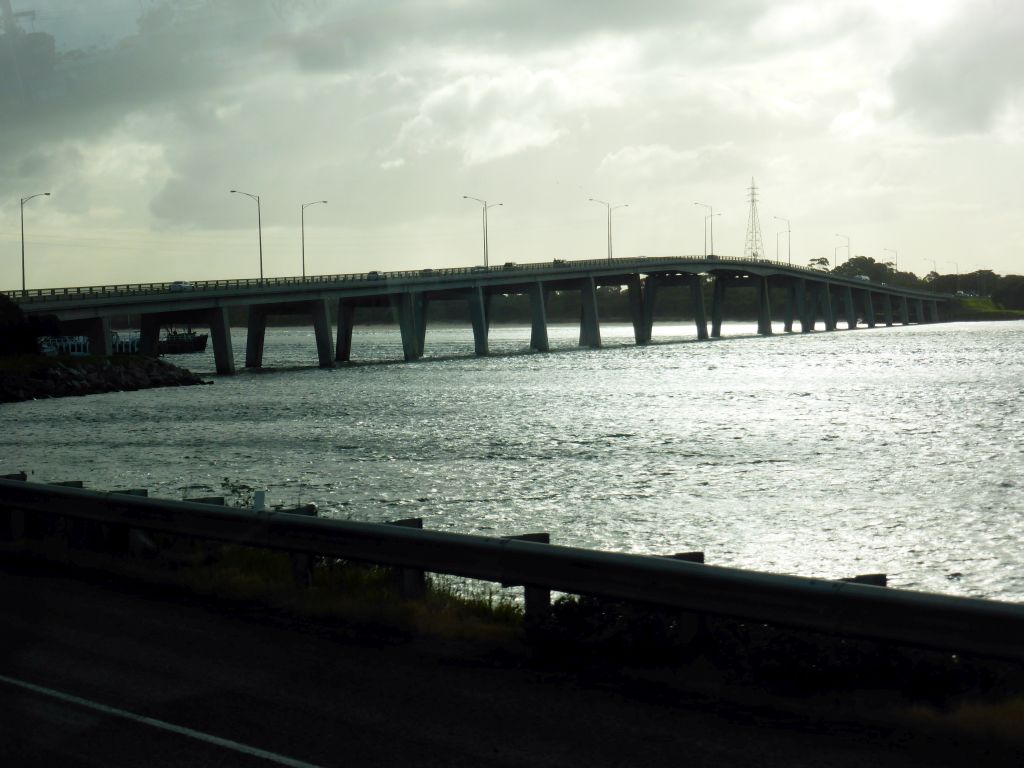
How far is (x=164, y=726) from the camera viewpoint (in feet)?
24.9

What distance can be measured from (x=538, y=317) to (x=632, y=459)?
11057cm

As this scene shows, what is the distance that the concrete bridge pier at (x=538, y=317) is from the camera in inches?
5714

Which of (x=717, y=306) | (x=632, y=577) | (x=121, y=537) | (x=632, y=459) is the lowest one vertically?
(x=632, y=459)

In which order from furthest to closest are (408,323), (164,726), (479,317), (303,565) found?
(479,317), (408,323), (303,565), (164,726)

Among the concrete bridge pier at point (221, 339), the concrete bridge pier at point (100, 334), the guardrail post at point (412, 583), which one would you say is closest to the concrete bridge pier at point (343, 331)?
the concrete bridge pier at point (221, 339)

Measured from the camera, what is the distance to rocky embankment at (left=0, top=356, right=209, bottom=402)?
7356 centimetres

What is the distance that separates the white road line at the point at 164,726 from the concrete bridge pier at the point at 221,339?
97465mm

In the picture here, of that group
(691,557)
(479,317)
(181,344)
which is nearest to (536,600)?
(691,557)

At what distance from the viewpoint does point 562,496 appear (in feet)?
92.9

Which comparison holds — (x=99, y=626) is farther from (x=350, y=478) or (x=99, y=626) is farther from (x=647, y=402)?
(x=647, y=402)

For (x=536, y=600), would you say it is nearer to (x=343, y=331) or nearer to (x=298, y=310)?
(x=298, y=310)

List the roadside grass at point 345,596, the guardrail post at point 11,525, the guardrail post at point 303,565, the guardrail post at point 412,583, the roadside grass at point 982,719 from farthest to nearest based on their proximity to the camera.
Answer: the guardrail post at point 11,525
the guardrail post at point 303,565
the guardrail post at point 412,583
the roadside grass at point 345,596
the roadside grass at point 982,719

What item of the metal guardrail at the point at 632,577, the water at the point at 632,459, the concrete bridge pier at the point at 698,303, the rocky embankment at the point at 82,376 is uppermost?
the concrete bridge pier at the point at 698,303

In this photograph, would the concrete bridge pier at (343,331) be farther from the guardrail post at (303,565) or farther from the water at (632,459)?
the guardrail post at (303,565)
